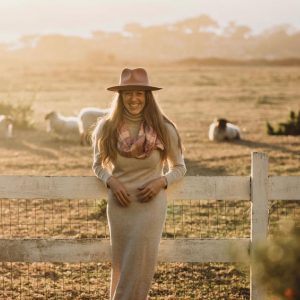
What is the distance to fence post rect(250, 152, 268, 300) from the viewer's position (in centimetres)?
554

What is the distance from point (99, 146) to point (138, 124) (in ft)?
1.10

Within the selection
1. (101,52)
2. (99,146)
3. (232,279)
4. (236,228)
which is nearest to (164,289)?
(232,279)

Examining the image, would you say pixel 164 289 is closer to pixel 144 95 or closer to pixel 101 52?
pixel 144 95

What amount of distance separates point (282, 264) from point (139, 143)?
2411mm

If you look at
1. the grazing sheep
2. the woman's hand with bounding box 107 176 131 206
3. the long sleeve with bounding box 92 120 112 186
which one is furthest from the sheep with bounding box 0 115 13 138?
the woman's hand with bounding box 107 176 131 206

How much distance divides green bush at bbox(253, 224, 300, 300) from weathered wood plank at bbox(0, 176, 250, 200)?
2.63 metres

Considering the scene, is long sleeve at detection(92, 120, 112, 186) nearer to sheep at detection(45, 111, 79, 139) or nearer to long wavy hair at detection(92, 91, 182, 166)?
long wavy hair at detection(92, 91, 182, 166)

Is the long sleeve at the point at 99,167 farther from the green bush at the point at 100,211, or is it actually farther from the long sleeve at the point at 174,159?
the green bush at the point at 100,211

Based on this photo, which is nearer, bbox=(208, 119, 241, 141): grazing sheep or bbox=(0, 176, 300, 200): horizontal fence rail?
bbox=(0, 176, 300, 200): horizontal fence rail

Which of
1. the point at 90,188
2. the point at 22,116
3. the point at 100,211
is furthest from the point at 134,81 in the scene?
the point at 22,116

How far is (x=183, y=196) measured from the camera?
221 inches

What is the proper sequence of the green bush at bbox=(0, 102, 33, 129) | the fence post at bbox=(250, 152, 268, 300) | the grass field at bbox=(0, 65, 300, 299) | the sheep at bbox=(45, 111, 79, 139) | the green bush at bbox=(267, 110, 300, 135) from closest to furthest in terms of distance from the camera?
the fence post at bbox=(250, 152, 268, 300)
the grass field at bbox=(0, 65, 300, 299)
the sheep at bbox=(45, 111, 79, 139)
the green bush at bbox=(267, 110, 300, 135)
the green bush at bbox=(0, 102, 33, 129)

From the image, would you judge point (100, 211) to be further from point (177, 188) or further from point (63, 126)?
point (63, 126)

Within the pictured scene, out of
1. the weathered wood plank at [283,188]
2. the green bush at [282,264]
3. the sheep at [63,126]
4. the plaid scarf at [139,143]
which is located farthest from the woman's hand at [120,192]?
the sheep at [63,126]
